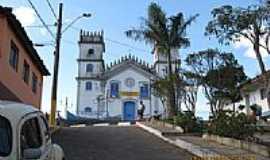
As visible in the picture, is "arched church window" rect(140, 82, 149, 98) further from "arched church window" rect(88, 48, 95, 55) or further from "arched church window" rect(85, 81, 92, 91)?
"arched church window" rect(88, 48, 95, 55)

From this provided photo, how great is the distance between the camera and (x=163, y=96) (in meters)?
33.0

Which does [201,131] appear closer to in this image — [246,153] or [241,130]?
[241,130]

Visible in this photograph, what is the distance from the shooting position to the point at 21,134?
5.31 metres

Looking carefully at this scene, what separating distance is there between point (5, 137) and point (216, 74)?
900 inches

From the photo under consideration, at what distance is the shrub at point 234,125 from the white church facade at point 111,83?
141 feet

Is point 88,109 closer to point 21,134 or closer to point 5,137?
point 21,134

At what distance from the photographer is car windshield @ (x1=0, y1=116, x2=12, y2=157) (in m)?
4.95

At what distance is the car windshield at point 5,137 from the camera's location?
495cm

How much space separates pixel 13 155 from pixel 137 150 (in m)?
11.6

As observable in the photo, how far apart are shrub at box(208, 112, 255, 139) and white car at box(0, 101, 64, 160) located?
10614 millimetres

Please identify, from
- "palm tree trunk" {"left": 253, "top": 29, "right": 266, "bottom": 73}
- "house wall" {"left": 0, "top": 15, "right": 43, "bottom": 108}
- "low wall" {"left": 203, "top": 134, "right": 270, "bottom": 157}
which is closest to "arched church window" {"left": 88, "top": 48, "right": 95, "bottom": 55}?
"house wall" {"left": 0, "top": 15, "right": 43, "bottom": 108}

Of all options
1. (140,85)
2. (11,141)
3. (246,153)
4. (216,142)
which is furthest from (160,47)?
(140,85)

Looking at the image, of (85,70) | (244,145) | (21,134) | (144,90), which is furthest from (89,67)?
(21,134)

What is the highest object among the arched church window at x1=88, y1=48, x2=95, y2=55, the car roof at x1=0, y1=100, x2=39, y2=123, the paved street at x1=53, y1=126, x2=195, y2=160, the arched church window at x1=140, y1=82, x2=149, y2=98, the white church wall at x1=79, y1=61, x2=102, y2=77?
the arched church window at x1=88, y1=48, x2=95, y2=55
